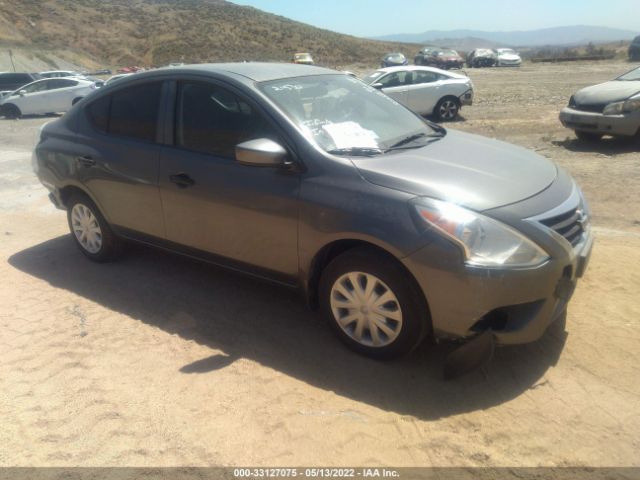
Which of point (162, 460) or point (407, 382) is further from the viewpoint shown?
point (407, 382)

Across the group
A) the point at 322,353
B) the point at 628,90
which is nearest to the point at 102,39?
the point at 628,90

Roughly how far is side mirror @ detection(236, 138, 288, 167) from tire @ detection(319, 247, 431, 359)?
28.3 inches

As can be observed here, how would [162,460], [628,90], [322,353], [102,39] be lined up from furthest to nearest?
1. [102,39]
2. [628,90]
3. [322,353]
4. [162,460]

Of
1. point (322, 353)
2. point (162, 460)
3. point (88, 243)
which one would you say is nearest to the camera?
point (162, 460)

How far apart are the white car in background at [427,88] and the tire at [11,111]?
1403 cm

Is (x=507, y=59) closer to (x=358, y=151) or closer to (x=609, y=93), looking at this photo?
(x=609, y=93)

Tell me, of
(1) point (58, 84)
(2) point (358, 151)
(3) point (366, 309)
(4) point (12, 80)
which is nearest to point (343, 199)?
(2) point (358, 151)

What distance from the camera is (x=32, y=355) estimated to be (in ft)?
12.1

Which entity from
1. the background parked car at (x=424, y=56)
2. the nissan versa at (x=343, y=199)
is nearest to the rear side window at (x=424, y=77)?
the nissan versa at (x=343, y=199)

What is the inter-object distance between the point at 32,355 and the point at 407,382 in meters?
2.51

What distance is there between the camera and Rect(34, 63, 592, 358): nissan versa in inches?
117

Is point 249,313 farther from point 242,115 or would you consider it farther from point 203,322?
point 242,115

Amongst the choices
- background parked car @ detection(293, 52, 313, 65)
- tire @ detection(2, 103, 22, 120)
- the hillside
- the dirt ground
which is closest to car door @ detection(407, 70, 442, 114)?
the dirt ground

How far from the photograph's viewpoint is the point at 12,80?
2358cm
